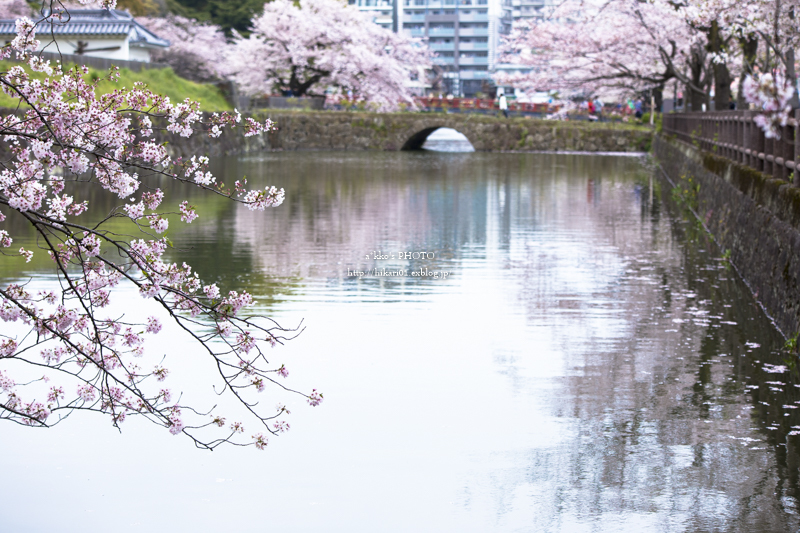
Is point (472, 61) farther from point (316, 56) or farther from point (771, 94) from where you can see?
point (771, 94)

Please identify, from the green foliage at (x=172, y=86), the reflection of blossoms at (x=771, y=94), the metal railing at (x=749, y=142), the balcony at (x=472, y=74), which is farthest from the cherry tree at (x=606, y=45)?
the balcony at (x=472, y=74)

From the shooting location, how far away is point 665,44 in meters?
28.4

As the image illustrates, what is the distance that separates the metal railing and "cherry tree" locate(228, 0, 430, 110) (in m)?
24.6

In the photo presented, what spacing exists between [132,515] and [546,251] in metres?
8.70

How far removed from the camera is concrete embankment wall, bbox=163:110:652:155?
4003 cm

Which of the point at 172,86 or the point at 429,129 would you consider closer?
the point at 172,86

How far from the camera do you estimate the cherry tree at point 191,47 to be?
46.4 metres

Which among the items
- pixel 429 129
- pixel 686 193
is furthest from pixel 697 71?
pixel 429 129

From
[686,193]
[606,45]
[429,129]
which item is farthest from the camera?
[429,129]

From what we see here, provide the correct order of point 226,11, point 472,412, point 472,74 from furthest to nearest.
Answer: point 472,74
point 226,11
point 472,412

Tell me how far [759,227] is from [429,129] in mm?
34812

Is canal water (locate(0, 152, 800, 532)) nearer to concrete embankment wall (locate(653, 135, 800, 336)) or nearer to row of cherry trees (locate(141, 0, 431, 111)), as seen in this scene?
concrete embankment wall (locate(653, 135, 800, 336))

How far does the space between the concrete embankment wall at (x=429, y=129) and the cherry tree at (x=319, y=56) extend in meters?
3.12

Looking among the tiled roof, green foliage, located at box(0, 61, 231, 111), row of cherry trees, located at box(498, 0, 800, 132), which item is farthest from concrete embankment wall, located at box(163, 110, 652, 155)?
the tiled roof
